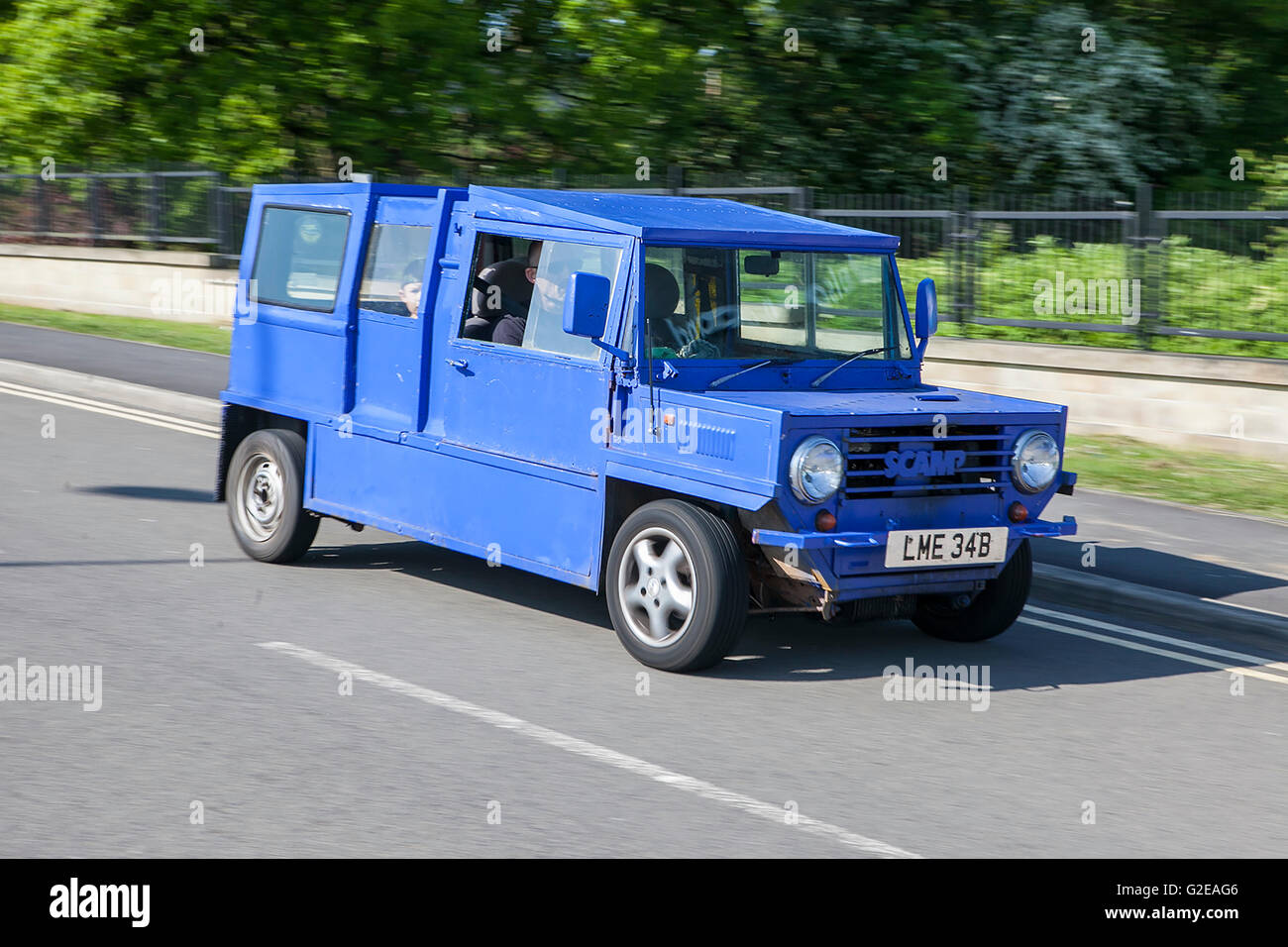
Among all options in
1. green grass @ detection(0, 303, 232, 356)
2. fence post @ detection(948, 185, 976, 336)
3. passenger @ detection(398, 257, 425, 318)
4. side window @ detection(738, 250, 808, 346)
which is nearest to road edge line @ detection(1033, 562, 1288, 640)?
side window @ detection(738, 250, 808, 346)

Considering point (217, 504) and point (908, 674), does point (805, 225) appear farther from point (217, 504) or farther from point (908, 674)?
point (217, 504)

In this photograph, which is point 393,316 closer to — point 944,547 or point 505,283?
point 505,283

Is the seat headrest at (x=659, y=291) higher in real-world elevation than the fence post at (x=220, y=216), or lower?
lower

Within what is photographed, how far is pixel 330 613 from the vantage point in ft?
25.0

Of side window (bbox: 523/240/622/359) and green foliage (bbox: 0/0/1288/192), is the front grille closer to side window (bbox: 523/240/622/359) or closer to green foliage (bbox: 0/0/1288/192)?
side window (bbox: 523/240/622/359)

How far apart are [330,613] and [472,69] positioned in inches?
638

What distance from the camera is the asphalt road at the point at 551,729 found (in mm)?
4844

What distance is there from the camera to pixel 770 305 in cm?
752

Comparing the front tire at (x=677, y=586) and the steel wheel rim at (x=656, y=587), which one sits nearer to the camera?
the front tire at (x=677, y=586)

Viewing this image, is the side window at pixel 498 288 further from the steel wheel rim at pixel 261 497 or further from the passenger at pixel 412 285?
the steel wheel rim at pixel 261 497

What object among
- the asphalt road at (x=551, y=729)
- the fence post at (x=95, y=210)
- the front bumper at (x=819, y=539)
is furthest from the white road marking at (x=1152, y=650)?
the fence post at (x=95, y=210)

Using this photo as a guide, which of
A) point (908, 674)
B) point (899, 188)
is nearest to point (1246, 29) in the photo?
point (899, 188)

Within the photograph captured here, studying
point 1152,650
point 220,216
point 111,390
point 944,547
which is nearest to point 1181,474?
point 1152,650

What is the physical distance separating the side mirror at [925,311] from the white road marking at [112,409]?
768cm
